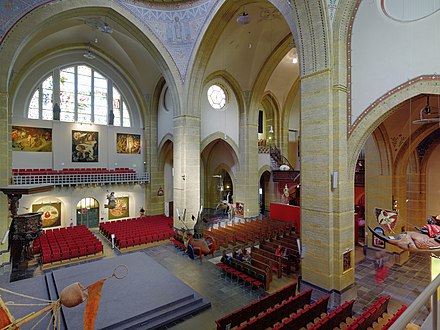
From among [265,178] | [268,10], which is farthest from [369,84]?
[265,178]

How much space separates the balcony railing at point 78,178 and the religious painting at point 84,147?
165 cm

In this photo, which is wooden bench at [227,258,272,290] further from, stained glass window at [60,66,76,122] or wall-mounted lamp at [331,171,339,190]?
stained glass window at [60,66,76,122]

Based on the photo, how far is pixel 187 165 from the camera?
1511cm

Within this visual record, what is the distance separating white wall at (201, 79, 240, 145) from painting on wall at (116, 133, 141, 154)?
6.24 meters

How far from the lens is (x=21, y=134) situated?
16.2 metres

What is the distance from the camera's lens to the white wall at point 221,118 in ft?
61.2

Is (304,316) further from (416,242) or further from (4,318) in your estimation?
(4,318)

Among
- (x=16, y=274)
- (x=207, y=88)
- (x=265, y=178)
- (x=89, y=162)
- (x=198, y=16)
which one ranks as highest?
(x=198, y=16)

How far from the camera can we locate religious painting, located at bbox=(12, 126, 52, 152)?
1605cm

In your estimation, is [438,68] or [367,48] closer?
[438,68]

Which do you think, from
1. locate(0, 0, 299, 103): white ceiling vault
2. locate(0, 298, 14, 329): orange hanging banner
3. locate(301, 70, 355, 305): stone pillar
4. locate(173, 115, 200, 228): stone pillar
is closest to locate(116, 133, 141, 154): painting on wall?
locate(0, 0, 299, 103): white ceiling vault

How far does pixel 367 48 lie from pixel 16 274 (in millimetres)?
15920

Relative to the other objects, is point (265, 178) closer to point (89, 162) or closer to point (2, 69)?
point (89, 162)

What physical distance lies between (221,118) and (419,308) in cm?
1854
